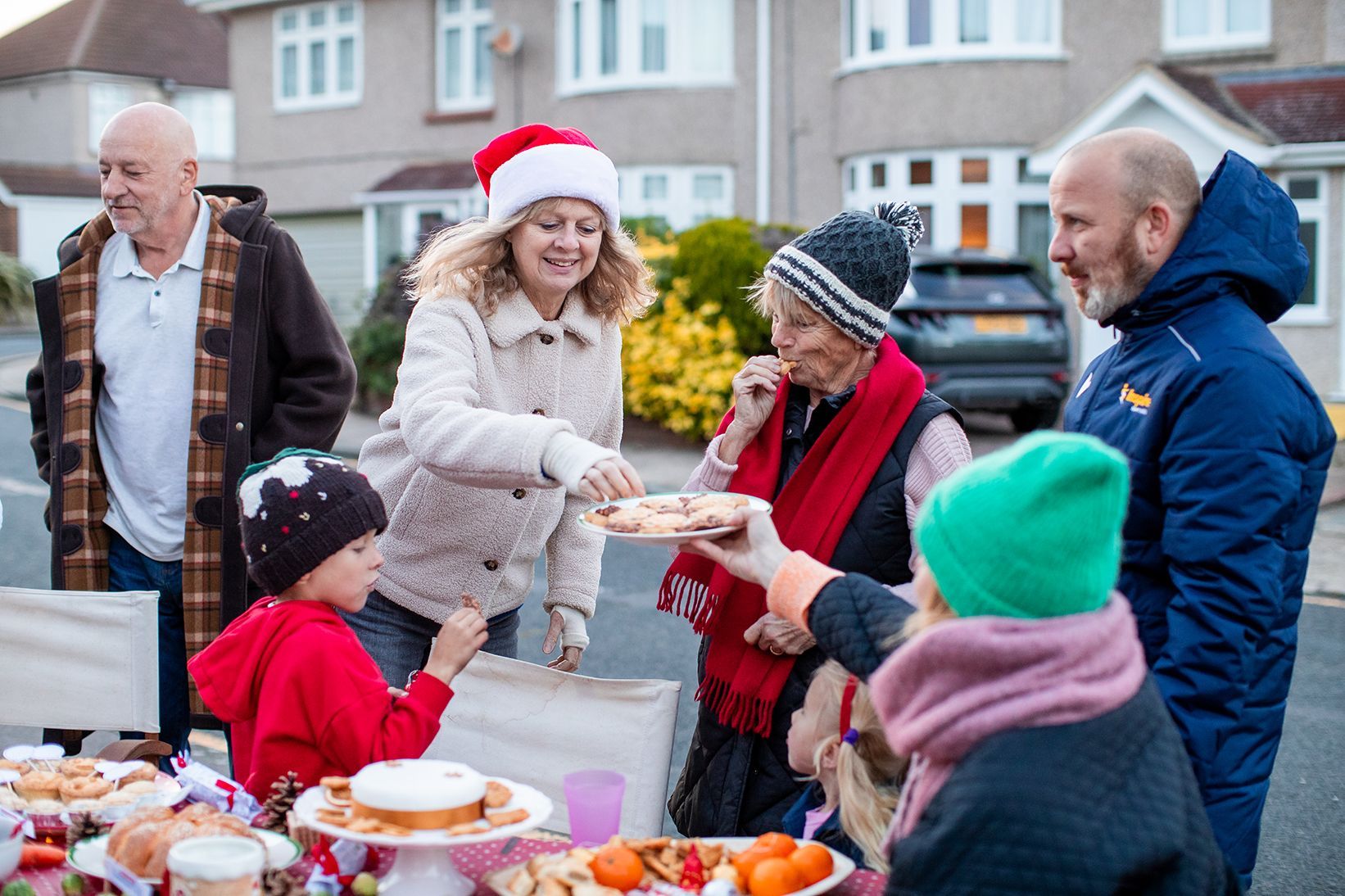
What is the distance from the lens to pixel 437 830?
2.09m

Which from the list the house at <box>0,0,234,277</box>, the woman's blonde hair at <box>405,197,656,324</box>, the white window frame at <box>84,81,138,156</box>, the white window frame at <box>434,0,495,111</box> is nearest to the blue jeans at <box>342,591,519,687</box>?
the woman's blonde hair at <box>405,197,656,324</box>

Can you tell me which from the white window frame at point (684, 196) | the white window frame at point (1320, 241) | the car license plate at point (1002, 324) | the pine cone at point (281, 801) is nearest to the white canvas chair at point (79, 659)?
the pine cone at point (281, 801)

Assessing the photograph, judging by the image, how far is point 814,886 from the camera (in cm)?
212

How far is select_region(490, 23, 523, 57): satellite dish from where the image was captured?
21.4 meters

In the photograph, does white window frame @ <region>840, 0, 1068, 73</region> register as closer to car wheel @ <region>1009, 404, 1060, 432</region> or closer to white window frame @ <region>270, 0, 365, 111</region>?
car wheel @ <region>1009, 404, 1060, 432</region>

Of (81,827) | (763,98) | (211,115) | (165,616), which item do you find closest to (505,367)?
(81,827)

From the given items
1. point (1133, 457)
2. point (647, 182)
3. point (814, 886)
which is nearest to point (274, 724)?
point (814, 886)

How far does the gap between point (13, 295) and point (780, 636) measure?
35076mm

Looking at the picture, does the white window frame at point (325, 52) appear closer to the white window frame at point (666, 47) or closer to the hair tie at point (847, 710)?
the white window frame at point (666, 47)

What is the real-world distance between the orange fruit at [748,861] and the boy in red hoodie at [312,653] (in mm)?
627

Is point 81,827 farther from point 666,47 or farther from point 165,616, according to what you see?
point 666,47

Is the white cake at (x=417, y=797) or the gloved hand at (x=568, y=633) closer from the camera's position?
the white cake at (x=417, y=797)

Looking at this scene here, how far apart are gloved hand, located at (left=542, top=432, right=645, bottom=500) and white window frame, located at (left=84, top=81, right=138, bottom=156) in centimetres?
4158

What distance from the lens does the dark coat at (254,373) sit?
12.5 feet
